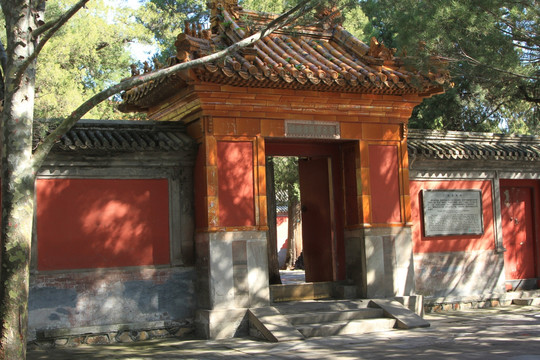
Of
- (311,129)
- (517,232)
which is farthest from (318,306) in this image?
(517,232)

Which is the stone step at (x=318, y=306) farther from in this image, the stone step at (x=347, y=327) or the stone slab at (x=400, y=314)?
the stone step at (x=347, y=327)

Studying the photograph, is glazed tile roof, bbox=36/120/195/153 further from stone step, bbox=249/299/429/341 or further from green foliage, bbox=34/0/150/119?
green foliage, bbox=34/0/150/119

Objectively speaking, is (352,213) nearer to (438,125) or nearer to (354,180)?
(354,180)

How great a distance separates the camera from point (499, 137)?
40.2 ft

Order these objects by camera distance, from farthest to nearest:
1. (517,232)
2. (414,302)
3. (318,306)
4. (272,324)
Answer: (517,232), (414,302), (318,306), (272,324)

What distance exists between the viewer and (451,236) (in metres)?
11.5

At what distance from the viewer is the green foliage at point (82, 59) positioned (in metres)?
19.1

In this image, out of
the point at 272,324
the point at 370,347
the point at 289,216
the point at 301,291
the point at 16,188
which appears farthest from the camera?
the point at 289,216

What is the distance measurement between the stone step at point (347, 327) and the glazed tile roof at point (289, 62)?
11.0 feet

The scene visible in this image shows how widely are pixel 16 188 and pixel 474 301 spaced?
8.18 metres

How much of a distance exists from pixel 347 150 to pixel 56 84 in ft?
37.7

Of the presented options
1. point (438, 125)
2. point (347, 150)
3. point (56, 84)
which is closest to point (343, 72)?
point (347, 150)

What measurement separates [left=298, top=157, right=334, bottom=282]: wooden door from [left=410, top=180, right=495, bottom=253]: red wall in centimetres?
144

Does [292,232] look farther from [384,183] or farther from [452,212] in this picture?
[384,183]
